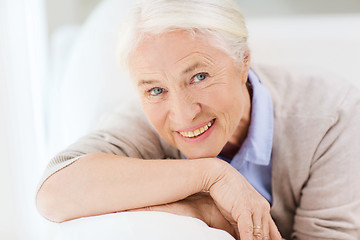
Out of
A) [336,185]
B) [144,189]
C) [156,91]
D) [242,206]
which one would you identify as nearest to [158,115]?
[156,91]

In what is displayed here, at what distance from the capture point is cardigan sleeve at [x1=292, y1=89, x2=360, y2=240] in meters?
1.02

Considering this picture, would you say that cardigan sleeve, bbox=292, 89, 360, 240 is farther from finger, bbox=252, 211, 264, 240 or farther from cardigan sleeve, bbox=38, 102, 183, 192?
cardigan sleeve, bbox=38, 102, 183, 192

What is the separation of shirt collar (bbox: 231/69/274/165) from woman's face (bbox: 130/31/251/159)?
64 mm

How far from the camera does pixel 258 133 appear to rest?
111 centimetres

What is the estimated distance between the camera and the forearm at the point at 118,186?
0.97 metres

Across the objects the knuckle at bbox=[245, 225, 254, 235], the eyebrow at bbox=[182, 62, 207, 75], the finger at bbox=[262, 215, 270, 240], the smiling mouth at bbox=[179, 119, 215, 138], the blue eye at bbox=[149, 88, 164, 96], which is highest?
the eyebrow at bbox=[182, 62, 207, 75]

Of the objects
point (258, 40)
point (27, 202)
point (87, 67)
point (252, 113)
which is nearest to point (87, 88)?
point (87, 67)

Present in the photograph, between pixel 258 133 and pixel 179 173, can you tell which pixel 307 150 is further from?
pixel 179 173

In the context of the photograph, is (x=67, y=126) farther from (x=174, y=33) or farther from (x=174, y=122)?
(x=174, y=33)

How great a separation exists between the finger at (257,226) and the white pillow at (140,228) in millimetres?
58

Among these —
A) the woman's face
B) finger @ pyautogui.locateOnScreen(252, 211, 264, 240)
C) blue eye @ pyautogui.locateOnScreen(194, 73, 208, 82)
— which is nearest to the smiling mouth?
the woman's face

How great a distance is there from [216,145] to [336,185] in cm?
29

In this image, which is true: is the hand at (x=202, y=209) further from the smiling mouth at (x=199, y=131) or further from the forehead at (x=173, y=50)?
the forehead at (x=173, y=50)

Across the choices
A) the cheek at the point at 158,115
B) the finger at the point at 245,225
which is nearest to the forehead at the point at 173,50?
the cheek at the point at 158,115
